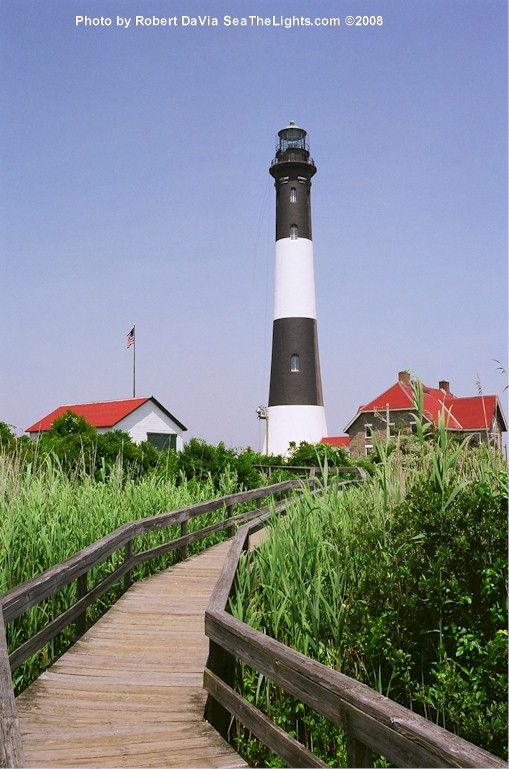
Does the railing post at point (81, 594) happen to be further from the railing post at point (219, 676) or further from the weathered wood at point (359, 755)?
the weathered wood at point (359, 755)

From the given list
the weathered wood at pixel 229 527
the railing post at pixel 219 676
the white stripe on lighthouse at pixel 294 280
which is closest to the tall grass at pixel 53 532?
the weathered wood at pixel 229 527

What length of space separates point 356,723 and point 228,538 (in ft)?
29.2

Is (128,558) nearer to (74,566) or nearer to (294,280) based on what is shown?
(74,566)

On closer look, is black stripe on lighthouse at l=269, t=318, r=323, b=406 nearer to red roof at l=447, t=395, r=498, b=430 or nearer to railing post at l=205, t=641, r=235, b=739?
red roof at l=447, t=395, r=498, b=430

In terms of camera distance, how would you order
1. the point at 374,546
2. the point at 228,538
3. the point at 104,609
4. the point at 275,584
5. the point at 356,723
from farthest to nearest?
the point at 228,538 → the point at 104,609 → the point at 275,584 → the point at 374,546 → the point at 356,723

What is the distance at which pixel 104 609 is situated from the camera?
6.85 metres

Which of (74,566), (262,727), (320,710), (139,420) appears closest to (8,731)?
(320,710)

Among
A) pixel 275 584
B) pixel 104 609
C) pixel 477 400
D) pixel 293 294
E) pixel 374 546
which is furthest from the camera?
pixel 477 400

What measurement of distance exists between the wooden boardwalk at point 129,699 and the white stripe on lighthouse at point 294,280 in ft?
74.6

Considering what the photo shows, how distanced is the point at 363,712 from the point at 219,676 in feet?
6.45

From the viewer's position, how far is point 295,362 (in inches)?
1127

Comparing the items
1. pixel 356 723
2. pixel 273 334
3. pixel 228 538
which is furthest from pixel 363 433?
pixel 356 723

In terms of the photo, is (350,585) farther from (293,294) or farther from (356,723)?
(293,294)

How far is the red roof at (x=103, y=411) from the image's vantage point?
101 ft
